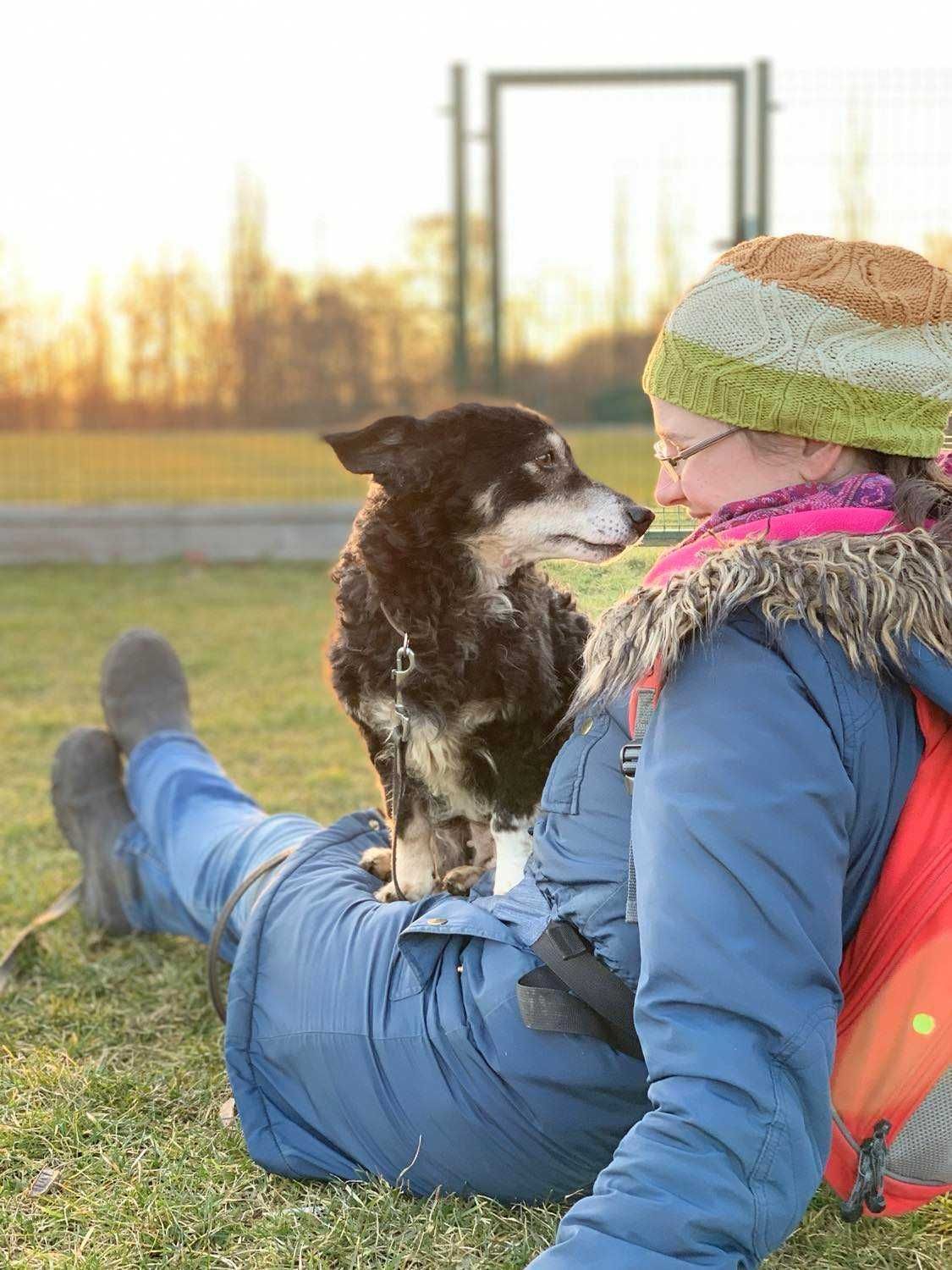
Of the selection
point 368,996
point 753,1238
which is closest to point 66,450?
point 368,996

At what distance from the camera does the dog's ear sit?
8.11 feet

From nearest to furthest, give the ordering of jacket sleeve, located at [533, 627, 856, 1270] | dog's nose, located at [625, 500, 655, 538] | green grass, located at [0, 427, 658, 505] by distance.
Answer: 1. jacket sleeve, located at [533, 627, 856, 1270]
2. dog's nose, located at [625, 500, 655, 538]
3. green grass, located at [0, 427, 658, 505]

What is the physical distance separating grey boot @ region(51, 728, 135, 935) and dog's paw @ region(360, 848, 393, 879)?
0.71m

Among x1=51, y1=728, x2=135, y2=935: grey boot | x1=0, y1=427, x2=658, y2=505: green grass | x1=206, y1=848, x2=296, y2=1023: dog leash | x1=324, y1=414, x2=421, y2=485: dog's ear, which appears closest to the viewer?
x1=206, y1=848, x2=296, y2=1023: dog leash

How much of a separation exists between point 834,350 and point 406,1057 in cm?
104

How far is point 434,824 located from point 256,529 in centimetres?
741

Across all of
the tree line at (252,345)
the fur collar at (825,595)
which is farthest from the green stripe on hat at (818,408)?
the tree line at (252,345)

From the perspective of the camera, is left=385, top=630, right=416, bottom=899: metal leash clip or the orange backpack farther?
left=385, top=630, right=416, bottom=899: metal leash clip

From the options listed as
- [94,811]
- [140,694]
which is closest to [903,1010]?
[94,811]

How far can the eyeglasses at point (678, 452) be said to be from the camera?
151 cm

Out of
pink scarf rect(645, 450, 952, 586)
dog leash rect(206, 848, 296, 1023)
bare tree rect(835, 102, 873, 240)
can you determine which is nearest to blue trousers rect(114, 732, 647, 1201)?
dog leash rect(206, 848, 296, 1023)

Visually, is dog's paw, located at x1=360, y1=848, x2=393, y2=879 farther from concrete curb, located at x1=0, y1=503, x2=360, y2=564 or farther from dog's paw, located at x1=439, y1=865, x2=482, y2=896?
concrete curb, located at x1=0, y1=503, x2=360, y2=564

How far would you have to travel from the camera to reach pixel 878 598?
124 centimetres

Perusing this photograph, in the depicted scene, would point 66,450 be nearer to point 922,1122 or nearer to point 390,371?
point 390,371
